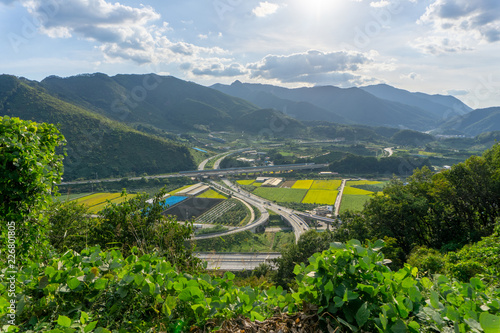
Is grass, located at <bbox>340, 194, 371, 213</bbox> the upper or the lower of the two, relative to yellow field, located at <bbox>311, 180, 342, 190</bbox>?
lower

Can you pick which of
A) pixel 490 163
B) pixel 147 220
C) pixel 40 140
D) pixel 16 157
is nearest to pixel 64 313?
pixel 16 157

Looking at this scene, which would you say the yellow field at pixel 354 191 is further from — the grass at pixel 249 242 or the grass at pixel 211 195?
the grass at pixel 211 195

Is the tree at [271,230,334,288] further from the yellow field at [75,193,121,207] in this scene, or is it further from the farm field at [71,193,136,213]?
the yellow field at [75,193,121,207]

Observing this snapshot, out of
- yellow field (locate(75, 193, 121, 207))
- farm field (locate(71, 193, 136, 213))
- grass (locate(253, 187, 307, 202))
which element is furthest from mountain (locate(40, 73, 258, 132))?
grass (locate(253, 187, 307, 202))

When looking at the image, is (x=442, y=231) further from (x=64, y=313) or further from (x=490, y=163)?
(x=64, y=313)

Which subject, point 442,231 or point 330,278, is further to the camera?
point 442,231

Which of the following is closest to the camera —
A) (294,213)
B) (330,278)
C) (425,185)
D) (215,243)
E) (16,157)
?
(330,278)
